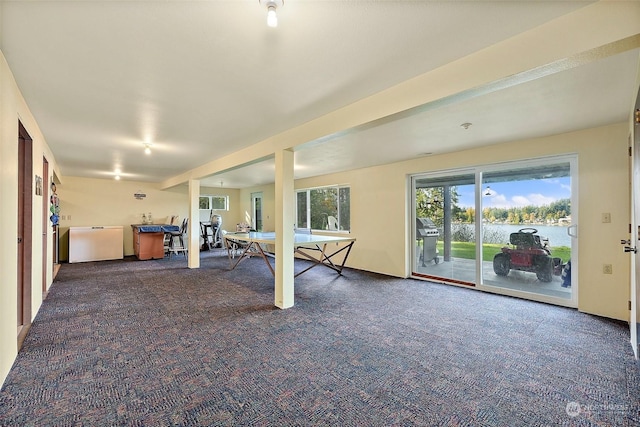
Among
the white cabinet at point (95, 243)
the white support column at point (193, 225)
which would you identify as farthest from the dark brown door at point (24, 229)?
the white cabinet at point (95, 243)

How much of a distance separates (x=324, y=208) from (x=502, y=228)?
4.01 m

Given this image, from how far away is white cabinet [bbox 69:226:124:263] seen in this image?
23.2 feet

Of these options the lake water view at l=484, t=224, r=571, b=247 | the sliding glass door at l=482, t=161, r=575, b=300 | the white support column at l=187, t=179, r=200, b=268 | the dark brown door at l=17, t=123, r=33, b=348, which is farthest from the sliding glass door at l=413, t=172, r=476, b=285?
the dark brown door at l=17, t=123, r=33, b=348

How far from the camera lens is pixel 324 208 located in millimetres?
7336

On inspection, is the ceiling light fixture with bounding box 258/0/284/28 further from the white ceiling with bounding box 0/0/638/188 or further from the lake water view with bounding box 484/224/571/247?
the lake water view with bounding box 484/224/571/247

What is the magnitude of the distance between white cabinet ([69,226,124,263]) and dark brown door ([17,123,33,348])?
496 cm

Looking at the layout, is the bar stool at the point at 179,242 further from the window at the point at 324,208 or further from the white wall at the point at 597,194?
the white wall at the point at 597,194

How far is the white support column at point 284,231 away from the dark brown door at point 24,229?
2496mm

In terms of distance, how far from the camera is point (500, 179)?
429 centimetres

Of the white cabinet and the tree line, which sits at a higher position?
the tree line

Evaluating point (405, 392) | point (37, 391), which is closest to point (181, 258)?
point (37, 391)

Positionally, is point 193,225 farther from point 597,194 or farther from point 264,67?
point 597,194

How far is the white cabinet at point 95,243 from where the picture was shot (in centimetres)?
A: 706
